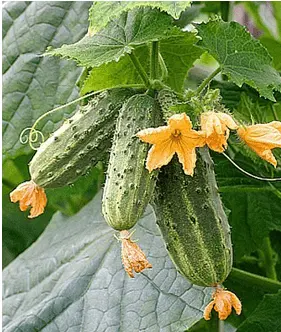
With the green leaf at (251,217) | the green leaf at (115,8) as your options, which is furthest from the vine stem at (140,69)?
the green leaf at (251,217)

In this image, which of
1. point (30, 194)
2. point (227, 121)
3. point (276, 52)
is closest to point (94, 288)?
point (30, 194)

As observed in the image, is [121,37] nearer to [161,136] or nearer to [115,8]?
[115,8]

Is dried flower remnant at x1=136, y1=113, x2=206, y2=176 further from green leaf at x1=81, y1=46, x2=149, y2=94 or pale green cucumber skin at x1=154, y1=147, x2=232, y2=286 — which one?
green leaf at x1=81, y1=46, x2=149, y2=94

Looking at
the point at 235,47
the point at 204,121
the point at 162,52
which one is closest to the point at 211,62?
the point at 162,52

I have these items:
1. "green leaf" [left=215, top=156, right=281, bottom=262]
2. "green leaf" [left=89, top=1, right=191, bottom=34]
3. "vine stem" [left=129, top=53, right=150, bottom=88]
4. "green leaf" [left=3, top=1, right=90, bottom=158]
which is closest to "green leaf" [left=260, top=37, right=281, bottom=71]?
"green leaf" [left=215, top=156, right=281, bottom=262]

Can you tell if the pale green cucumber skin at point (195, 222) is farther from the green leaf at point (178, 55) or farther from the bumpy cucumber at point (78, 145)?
the green leaf at point (178, 55)
